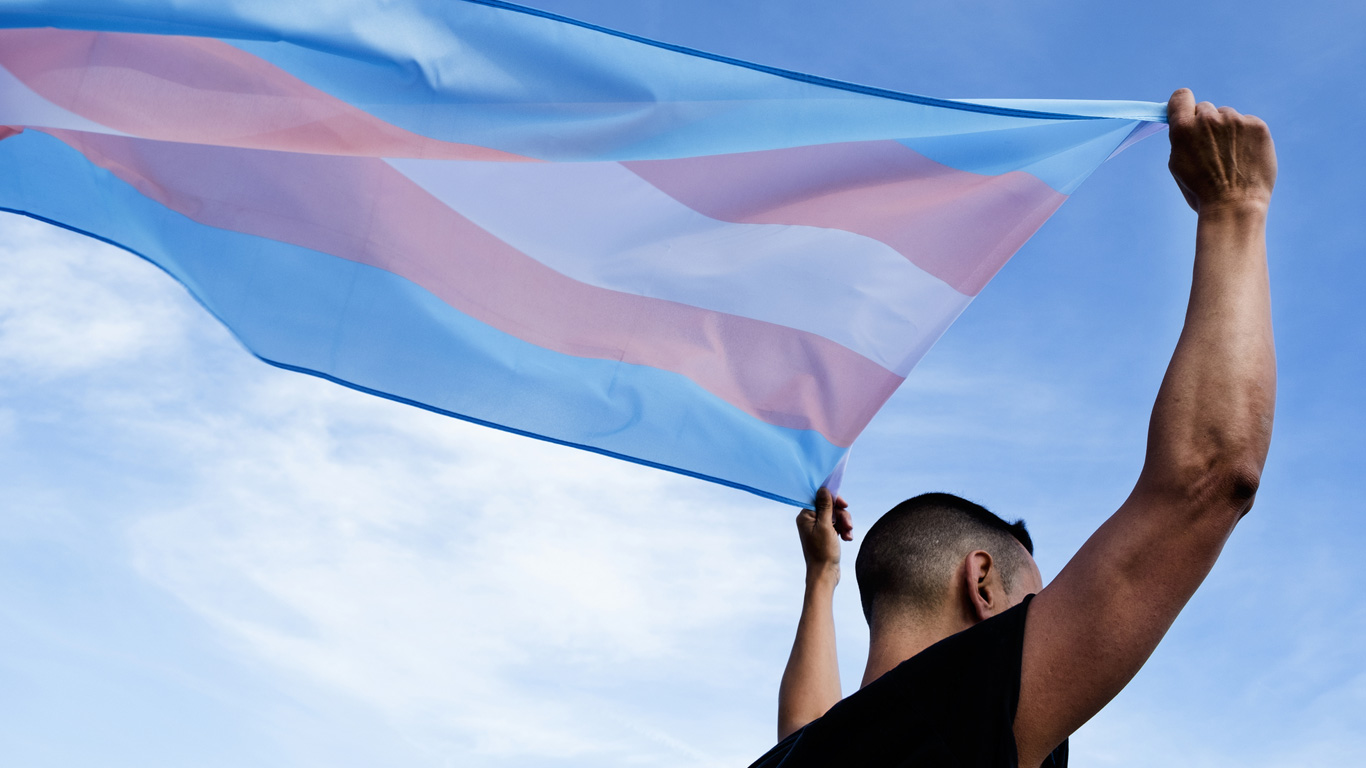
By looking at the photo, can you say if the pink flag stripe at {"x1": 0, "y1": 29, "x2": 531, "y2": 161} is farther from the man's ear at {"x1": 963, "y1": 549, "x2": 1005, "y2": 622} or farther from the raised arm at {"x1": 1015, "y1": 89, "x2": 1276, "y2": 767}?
the raised arm at {"x1": 1015, "y1": 89, "x2": 1276, "y2": 767}

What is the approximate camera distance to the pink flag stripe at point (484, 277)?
12.8 ft

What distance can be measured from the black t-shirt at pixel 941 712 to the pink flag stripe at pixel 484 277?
1.98m

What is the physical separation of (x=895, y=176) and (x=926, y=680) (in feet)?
7.34

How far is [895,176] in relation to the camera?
3.93 meters

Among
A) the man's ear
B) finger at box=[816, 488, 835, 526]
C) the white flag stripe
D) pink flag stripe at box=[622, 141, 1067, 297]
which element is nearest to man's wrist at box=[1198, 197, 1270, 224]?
the man's ear

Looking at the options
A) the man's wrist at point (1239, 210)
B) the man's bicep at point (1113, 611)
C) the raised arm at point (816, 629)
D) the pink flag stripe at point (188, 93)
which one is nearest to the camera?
the man's bicep at point (1113, 611)

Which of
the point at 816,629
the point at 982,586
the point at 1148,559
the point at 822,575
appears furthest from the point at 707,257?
the point at 1148,559

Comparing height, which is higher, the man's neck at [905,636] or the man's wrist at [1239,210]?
the man's wrist at [1239,210]

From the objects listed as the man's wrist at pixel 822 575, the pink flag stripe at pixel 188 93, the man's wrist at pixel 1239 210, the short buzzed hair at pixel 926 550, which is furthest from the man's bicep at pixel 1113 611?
the pink flag stripe at pixel 188 93

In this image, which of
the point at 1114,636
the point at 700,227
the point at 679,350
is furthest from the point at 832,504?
the point at 1114,636

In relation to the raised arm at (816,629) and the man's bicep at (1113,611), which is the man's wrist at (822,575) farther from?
the man's bicep at (1113,611)

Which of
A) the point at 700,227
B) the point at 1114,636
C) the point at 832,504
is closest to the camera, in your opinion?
the point at 1114,636

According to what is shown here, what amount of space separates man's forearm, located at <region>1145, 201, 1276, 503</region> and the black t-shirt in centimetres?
41

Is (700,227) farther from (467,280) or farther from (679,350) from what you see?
(467,280)
